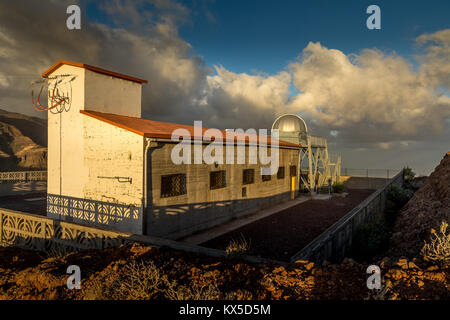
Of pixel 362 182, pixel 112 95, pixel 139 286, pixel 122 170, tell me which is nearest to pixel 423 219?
pixel 139 286

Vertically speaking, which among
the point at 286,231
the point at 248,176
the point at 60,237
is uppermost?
the point at 248,176

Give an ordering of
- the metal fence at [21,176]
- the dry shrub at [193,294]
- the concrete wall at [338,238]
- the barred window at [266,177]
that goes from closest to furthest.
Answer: the dry shrub at [193,294]
the concrete wall at [338,238]
the barred window at [266,177]
the metal fence at [21,176]

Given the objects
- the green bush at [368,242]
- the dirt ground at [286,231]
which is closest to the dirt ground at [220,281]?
the dirt ground at [286,231]

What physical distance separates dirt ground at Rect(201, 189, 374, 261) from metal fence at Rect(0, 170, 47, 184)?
2257 cm

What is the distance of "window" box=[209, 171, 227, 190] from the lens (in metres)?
13.1

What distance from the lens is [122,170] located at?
33.7 feet

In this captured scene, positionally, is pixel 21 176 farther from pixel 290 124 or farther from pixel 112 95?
pixel 290 124

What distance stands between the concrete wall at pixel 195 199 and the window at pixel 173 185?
0.60ft

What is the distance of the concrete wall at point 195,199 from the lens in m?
10.2

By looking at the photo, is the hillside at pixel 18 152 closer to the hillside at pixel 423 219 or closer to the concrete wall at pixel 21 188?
the concrete wall at pixel 21 188

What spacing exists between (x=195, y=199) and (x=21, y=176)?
73.1ft
